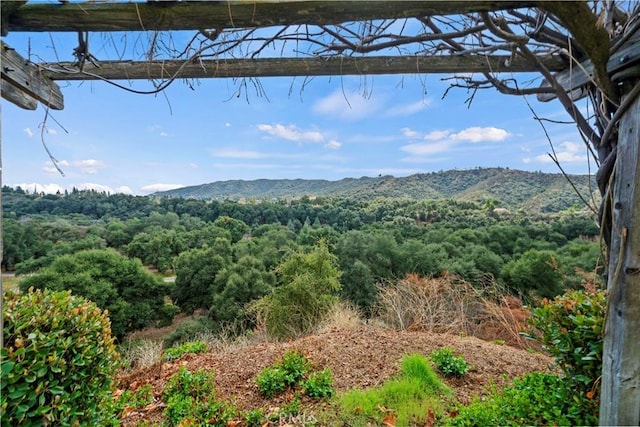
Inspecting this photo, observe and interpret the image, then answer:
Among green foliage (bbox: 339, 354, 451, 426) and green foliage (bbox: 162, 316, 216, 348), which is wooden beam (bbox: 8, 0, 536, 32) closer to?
green foliage (bbox: 339, 354, 451, 426)

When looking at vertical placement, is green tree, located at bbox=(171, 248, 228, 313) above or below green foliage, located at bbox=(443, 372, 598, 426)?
below

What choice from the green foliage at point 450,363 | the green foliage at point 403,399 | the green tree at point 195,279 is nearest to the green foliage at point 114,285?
the green tree at point 195,279

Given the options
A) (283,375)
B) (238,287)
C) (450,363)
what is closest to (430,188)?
(238,287)

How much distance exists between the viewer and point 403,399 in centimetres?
223

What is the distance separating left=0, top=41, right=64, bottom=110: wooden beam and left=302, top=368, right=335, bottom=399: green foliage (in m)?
2.53

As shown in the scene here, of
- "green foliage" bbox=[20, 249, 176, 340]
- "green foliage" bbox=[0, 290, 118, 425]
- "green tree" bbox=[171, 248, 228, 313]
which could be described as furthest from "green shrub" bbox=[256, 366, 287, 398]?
"green tree" bbox=[171, 248, 228, 313]

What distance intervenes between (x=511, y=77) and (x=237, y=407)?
2.96m

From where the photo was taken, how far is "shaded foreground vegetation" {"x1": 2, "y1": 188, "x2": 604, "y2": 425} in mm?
1673

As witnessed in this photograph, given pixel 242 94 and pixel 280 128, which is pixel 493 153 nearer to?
pixel 280 128

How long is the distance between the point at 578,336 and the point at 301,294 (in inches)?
282

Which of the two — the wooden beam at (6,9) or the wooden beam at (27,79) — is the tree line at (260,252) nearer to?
the wooden beam at (27,79)

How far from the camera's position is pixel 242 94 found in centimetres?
183

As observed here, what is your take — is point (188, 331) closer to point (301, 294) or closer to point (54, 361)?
point (301, 294)

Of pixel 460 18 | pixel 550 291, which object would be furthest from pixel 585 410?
pixel 550 291
